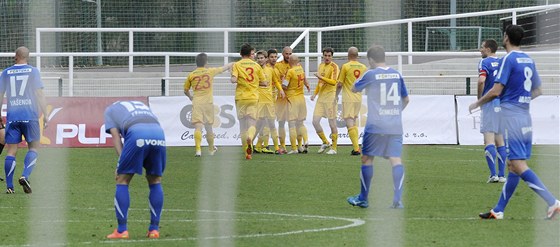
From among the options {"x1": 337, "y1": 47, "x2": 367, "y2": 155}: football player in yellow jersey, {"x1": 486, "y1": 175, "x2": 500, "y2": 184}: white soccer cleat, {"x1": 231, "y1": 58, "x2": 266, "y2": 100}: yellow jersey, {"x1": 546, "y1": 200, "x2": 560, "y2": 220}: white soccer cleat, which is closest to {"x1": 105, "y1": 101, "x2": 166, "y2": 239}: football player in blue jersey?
{"x1": 546, "y1": 200, "x2": 560, "y2": 220}: white soccer cleat

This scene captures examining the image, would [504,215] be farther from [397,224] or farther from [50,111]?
[50,111]

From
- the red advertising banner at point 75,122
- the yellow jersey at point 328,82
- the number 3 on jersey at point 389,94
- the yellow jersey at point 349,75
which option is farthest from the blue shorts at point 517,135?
the red advertising banner at point 75,122

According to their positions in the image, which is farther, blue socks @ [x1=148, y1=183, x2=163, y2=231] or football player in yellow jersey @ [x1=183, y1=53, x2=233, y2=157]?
football player in yellow jersey @ [x1=183, y1=53, x2=233, y2=157]

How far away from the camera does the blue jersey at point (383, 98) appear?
38.1ft

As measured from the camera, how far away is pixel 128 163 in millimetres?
9039

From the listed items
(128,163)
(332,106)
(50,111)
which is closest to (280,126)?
(332,106)

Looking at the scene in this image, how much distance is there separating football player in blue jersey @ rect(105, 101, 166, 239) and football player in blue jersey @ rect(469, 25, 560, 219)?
9.51 ft

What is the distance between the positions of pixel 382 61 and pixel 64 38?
12.5 meters

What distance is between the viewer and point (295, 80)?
20.2 m

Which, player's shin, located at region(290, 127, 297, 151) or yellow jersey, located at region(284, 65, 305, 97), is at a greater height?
yellow jersey, located at region(284, 65, 305, 97)

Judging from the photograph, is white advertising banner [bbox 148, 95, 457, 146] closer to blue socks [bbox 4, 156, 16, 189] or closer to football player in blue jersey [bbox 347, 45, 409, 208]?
blue socks [bbox 4, 156, 16, 189]

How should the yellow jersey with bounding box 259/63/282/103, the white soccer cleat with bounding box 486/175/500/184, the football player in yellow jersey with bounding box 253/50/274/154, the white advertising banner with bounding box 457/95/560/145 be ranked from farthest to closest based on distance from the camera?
the white advertising banner with bounding box 457/95/560/145 → the yellow jersey with bounding box 259/63/282/103 → the football player in yellow jersey with bounding box 253/50/274/154 → the white soccer cleat with bounding box 486/175/500/184

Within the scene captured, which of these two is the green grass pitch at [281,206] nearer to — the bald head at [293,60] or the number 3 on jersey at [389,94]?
the number 3 on jersey at [389,94]

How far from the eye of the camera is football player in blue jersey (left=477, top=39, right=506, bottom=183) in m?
14.1
